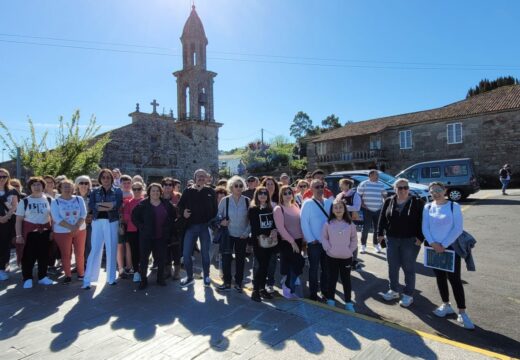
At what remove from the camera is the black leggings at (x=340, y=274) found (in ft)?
13.7

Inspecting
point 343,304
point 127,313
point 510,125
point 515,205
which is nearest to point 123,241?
point 127,313

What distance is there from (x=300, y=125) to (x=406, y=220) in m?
69.5

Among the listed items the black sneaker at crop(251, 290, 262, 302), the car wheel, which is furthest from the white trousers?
the car wheel

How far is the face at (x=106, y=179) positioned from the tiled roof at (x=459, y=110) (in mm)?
26072

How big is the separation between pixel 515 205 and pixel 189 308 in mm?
13462

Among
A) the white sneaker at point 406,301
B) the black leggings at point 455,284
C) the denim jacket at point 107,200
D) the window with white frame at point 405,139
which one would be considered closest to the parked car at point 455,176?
the white sneaker at point 406,301

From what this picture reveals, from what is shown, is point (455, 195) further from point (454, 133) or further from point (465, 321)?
point (454, 133)

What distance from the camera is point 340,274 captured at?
421 cm

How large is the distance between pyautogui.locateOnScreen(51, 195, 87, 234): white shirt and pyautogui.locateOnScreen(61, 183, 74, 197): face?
10 cm

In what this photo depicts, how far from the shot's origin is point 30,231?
5262mm

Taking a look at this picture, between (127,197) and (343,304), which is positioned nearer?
(343,304)

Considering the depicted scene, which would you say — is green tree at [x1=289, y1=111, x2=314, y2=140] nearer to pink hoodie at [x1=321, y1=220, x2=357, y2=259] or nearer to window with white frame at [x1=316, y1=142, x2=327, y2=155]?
window with white frame at [x1=316, y1=142, x2=327, y2=155]

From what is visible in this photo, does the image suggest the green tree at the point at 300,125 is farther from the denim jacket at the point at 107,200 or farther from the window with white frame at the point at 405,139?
the denim jacket at the point at 107,200

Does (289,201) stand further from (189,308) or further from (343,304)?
(189,308)
